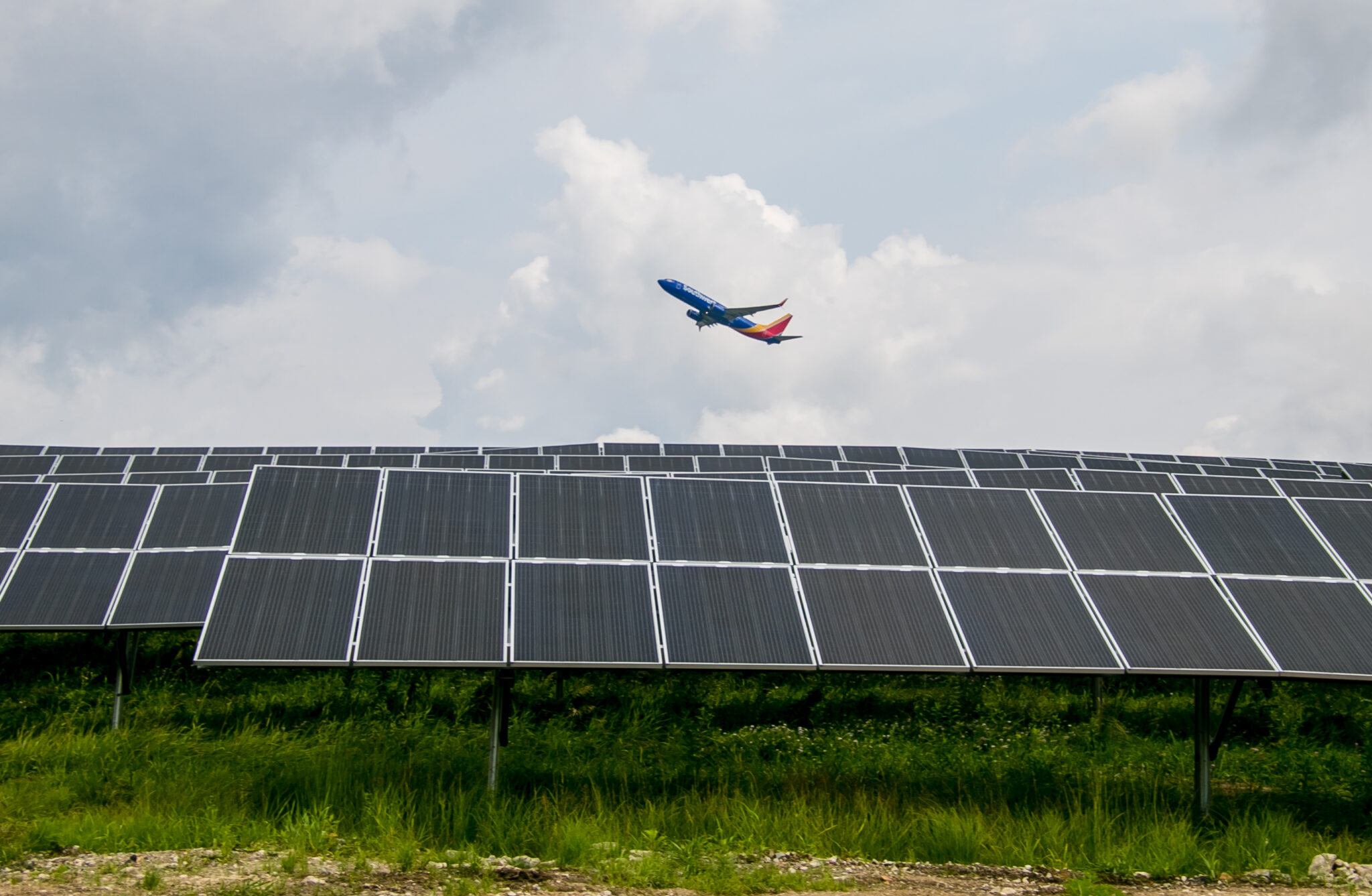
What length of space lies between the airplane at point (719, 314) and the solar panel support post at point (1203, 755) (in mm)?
49163

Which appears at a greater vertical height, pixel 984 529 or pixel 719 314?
pixel 719 314

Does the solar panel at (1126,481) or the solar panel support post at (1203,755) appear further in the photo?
the solar panel at (1126,481)

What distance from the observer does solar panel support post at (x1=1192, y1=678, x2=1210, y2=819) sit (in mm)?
10195

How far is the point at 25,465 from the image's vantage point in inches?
1036

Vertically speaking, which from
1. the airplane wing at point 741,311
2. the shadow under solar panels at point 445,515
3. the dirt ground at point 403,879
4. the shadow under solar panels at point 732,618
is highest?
the airplane wing at point 741,311

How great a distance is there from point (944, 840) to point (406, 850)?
15.2 feet

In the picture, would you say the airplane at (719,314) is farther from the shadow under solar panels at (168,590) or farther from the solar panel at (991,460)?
the shadow under solar panels at (168,590)

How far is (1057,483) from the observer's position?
1712 cm

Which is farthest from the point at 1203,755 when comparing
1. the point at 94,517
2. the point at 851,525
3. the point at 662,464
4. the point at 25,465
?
the point at 25,465

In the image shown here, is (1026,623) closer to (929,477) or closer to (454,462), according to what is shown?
(929,477)

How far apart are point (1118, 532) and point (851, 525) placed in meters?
3.20

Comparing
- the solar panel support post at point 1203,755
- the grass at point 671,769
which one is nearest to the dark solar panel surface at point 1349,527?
the grass at point 671,769

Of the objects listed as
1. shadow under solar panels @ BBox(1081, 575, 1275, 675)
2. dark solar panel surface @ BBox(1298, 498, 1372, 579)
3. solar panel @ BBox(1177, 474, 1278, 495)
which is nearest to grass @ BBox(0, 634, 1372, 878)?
shadow under solar panels @ BBox(1081, 575, 1275, 675)

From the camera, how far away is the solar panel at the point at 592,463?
25.0m
